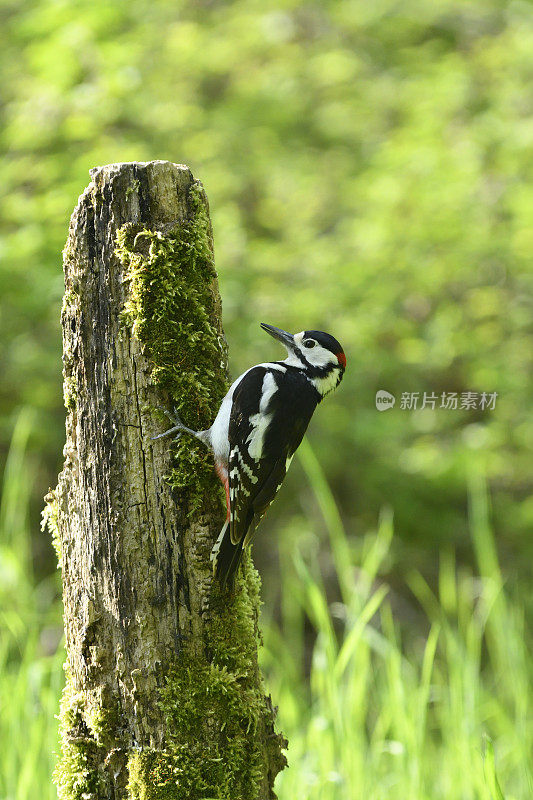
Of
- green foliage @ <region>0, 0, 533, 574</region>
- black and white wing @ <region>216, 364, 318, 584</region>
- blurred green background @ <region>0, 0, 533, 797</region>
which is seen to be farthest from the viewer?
green foliage @ <region>0, 0, 533, 574</region>

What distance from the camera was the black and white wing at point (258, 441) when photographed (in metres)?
2.09

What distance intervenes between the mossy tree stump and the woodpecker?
2.2 inches

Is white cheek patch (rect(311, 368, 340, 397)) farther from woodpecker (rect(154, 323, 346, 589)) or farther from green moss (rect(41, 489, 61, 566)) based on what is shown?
green moss (rect(41, 489, 61, 566))

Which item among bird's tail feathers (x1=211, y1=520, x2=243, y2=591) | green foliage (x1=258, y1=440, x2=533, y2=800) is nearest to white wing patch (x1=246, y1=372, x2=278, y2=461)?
bird's tail feathers (x1=211, y1=520, x2=243, y2=591)

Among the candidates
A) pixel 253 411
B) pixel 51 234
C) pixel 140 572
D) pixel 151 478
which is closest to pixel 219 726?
pixel 140 572

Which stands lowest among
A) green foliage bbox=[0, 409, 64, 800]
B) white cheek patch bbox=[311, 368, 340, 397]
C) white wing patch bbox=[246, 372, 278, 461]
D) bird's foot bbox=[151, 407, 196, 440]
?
green foliage bbox=[0, 409, 64, 800]

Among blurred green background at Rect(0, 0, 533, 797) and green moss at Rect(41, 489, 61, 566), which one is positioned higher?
blurred green background at Rect(0, 0, 533, 797)

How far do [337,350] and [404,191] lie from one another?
4.04 meters

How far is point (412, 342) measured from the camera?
6.30 metres

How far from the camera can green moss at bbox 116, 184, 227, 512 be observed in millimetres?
2145

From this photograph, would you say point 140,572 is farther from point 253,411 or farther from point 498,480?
point 498,480

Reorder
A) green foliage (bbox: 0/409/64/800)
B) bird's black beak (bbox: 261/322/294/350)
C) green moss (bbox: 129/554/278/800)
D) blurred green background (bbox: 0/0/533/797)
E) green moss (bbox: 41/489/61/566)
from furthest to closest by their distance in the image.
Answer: blurred green background (bbox: 0/0/533/797) → bird's black beak (bbox: 261/322/294/350) → green foliage (bbox: 0/409/64/800) → green moss (bbox: 41/489/61/566) → green moss (bbox: 129/554/278/800)

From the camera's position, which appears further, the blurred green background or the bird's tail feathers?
the blurred green background

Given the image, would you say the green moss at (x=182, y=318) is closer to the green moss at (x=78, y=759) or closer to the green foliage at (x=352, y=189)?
the green moss at (x=78, y=759)
